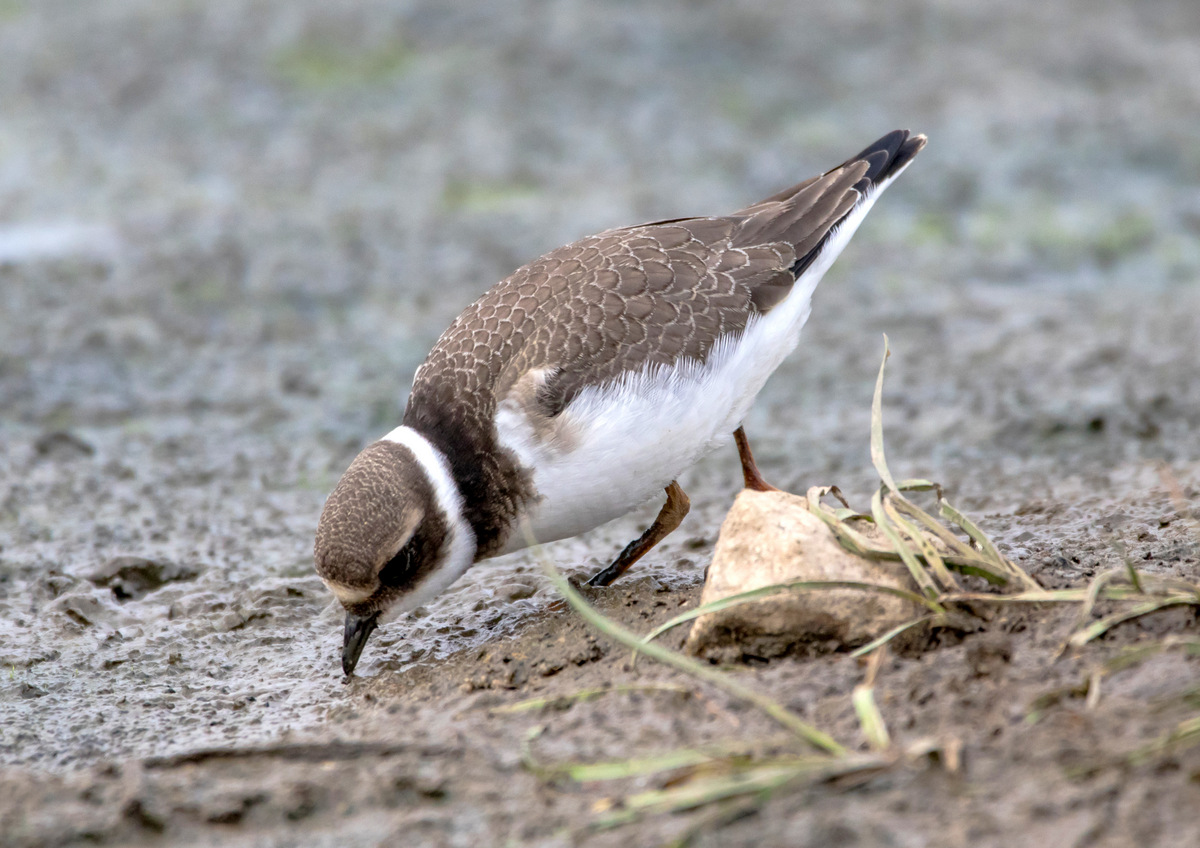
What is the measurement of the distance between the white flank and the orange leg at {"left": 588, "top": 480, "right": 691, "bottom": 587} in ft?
2.35

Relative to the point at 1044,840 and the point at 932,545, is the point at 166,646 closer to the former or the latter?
the point at 932,545

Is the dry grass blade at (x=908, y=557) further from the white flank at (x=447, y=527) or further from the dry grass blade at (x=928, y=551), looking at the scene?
the white flank at (x=447, y=527)

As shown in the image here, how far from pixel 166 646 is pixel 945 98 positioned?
9.29 m

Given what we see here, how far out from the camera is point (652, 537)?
5.79m

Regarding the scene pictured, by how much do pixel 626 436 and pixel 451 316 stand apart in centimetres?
444

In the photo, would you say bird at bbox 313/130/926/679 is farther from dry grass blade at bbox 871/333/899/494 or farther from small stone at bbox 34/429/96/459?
small stone at bbox 34/429/96/459

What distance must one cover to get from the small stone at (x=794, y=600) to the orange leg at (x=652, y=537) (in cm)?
131

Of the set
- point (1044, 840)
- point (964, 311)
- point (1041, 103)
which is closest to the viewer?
point (1044, 840)

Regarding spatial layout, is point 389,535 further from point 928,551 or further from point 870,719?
point 870,719

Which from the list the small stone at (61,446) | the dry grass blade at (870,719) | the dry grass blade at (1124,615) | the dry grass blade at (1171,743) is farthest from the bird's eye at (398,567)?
A: the small stone at (61,446)

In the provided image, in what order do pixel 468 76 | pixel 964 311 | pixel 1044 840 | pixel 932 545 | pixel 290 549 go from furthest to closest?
pixel 468 76, pixel 964 311, pixel 290 549, pixel 932 545, pixel 1044 840

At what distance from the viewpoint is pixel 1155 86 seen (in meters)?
12.0

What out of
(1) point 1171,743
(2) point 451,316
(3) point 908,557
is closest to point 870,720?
(1) point 1171,743

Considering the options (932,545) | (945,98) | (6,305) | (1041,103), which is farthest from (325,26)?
(932,545)
